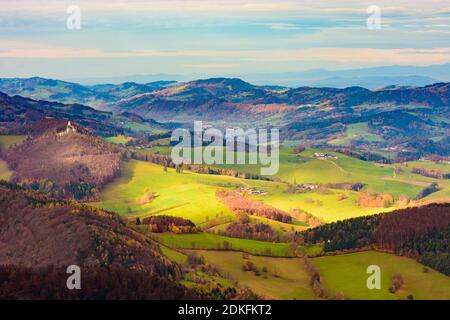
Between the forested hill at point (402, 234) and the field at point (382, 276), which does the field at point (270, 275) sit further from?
the forested hill at point (402, 234)

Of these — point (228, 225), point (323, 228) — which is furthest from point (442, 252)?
point (228, 225)

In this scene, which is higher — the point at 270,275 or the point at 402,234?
the point at 402,234

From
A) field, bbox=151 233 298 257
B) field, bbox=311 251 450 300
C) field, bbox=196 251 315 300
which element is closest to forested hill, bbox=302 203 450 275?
field, bbox=311 251 450 300

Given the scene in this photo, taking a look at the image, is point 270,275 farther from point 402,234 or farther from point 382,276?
point 402,234

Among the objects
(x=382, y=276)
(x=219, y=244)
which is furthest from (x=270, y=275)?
(x=219, y=244)

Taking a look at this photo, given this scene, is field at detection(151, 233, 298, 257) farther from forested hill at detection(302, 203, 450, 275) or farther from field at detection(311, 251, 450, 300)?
field at detection(311, 251, 450, 300)
